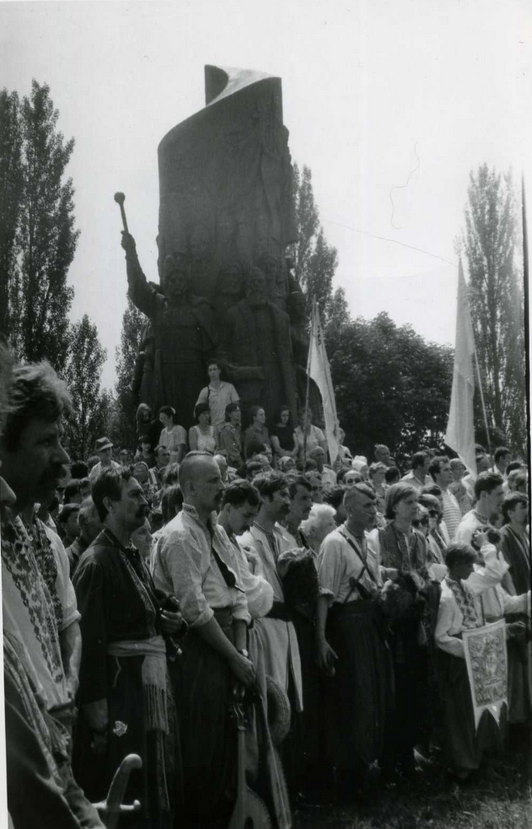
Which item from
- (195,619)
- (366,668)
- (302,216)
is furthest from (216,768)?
(302,216)

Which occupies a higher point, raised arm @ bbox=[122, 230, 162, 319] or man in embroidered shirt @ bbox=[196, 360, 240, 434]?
raised arm @ bbox=[122, 230, 162, 319]

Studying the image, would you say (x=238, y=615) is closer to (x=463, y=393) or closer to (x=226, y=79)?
(x=463, y=393)

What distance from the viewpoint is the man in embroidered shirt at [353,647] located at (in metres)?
5.66

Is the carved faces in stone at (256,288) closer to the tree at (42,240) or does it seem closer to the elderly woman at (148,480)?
the elderly woman at (148,480)

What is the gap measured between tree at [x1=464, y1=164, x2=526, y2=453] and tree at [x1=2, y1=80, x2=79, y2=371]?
2.33 meters

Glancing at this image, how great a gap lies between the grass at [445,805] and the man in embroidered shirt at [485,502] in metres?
1.43

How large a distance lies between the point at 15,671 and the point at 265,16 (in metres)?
3.90

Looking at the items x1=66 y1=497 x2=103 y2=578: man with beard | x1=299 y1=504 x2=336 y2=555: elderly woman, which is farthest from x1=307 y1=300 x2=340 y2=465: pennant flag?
x1=66 y1=497 x2=103 y2=578: man with beard

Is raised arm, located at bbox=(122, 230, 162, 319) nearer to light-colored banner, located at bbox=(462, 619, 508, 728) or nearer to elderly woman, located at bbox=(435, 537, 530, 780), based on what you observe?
elderly woman, located at bbox=(435, 537, 530, 780)

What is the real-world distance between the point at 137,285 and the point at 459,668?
297cm

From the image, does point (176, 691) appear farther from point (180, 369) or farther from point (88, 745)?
point (180, 369)

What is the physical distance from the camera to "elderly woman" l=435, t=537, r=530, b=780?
19.1 feet

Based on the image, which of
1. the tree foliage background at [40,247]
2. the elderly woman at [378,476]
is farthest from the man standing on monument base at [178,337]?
the elderly woman at [378,476]

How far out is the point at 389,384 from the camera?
9891mm
